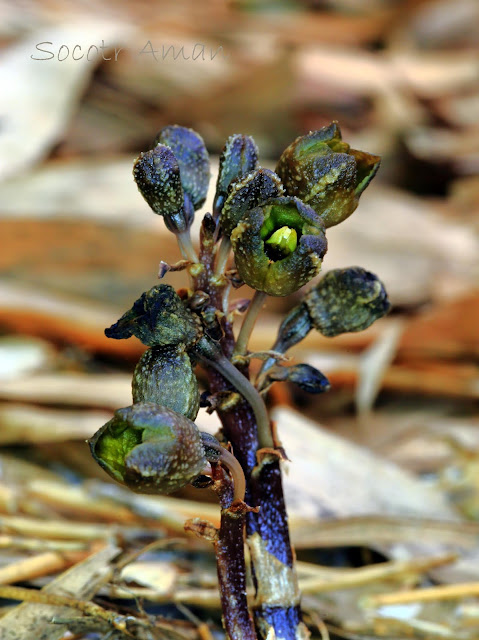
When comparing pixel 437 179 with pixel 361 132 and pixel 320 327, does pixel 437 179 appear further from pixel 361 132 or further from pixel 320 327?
pixel 320 327

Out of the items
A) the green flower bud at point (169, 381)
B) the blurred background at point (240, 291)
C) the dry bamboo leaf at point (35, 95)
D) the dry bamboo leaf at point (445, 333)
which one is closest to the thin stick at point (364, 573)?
the blurred background at point (240, 291)

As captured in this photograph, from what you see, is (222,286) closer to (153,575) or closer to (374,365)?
(153,575)

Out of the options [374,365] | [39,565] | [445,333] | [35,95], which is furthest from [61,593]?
[35,95]

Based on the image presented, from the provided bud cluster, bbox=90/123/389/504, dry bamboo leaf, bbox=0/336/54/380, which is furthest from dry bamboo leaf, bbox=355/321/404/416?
bud cluster, bbox=90/123/389/504

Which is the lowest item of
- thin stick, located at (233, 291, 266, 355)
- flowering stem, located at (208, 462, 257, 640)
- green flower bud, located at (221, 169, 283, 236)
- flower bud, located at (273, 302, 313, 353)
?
flowering stem, located at (208, 462, 257, 640)

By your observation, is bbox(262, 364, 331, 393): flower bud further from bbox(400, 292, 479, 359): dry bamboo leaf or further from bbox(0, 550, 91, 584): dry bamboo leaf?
bbox(400, 292, 479, 359): dry bamboo leaf

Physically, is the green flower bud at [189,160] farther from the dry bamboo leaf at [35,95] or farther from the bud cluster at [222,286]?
the dry bamboo leaf at [35,95]
